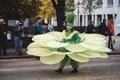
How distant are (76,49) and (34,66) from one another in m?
3.95

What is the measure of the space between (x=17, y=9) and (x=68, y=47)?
72.5 feet

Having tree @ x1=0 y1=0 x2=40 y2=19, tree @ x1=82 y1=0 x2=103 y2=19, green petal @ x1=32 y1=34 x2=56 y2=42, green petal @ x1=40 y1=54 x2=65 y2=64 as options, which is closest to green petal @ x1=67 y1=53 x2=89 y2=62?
green petal @ x1=40 y1=54 x2=65 y2=64

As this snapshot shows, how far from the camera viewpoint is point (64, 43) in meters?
16.0

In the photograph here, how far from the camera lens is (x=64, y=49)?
16.1 m

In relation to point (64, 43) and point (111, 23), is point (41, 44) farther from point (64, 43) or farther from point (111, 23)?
point (111, 23)

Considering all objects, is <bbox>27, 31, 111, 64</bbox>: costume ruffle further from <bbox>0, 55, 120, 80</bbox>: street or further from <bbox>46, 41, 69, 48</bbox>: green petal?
<bbox>0, 55, 120, 80</bbox>: street

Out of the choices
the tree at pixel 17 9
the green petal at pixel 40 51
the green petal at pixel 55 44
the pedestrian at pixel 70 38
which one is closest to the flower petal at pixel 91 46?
the pedestrian at pixel 70 38

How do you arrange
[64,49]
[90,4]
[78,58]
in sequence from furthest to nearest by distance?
1. [90,4]
2. [64,49]
3. [78,58]

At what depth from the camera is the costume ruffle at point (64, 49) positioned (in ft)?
51.7

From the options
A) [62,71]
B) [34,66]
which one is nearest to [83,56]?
[62,71]

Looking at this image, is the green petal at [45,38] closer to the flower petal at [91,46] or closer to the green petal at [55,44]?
the green petal at [55,44]

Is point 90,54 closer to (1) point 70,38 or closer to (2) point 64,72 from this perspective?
(1) point 70,38

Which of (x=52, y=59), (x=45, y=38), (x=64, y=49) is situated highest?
(x=45, y=38)

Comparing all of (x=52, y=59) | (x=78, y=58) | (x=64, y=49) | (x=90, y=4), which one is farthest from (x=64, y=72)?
(x=90, y=4)
